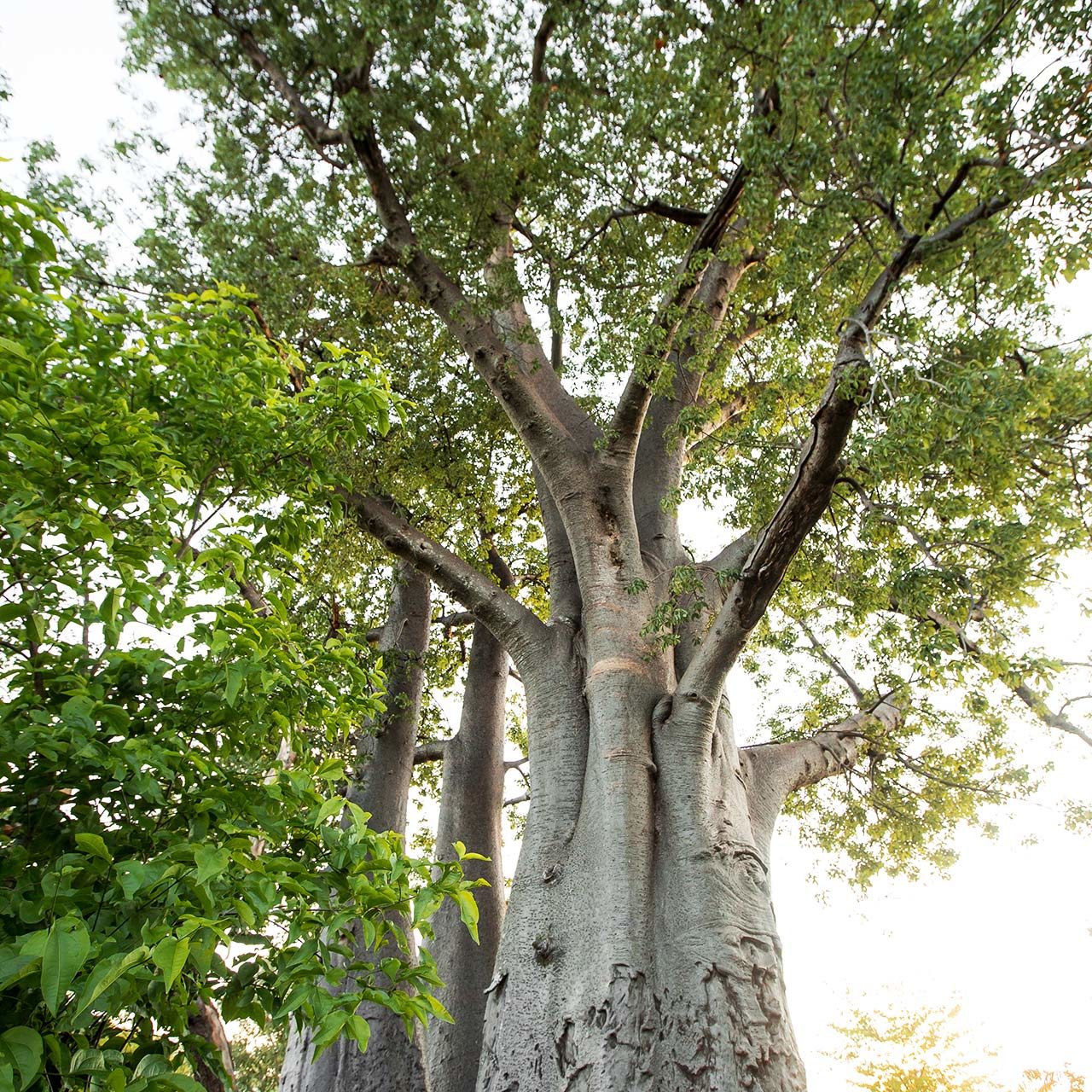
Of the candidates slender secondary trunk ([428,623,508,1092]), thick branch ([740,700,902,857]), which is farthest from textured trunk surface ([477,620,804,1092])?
slender secondary trunk ([428,623,508,1092])

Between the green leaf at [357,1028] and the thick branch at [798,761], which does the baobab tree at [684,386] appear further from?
the green leaf at [357,1028]

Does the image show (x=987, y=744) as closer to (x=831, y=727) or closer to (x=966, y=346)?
(x=831, y=727)

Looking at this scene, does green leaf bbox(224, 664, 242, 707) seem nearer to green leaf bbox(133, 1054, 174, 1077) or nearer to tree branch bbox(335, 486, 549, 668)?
green leaf bbox(133, 1054, 174, 1077)

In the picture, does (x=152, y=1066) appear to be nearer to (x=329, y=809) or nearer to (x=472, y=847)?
(x=329, y=809)

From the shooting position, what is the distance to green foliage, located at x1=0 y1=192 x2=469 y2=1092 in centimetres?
161

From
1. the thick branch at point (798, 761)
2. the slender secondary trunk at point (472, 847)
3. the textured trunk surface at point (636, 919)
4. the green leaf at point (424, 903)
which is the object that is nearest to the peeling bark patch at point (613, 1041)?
the textured trunk surface at point (636, 919)

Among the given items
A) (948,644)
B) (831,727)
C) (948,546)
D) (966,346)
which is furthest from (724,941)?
(831,727)

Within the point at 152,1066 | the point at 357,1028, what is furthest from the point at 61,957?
the point at 357,1028

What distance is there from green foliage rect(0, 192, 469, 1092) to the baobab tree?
0.77m

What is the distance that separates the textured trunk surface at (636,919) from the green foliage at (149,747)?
198 centimetres

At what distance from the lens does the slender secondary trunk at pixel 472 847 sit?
17.2 feet

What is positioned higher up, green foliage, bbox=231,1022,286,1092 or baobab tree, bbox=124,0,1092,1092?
baobab tree, bbox=124,0,1092,1092

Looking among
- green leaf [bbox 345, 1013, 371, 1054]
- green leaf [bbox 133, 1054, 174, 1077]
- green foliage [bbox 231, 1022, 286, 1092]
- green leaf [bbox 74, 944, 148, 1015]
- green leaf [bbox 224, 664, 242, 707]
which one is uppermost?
green foliage [bbox 231, 1022, 286, 1092]

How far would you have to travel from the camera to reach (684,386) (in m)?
6.54
